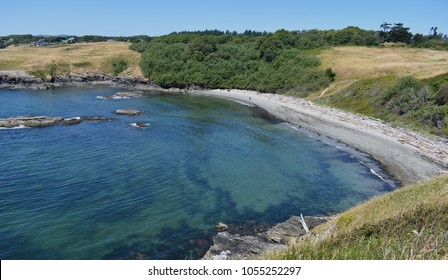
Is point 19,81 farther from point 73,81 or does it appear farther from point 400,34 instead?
point 400,34

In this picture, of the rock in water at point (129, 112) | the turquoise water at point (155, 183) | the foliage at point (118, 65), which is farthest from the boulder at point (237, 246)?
the foliage at point (118, 65)

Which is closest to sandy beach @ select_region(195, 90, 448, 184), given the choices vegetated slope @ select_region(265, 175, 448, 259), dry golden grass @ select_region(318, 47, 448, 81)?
dry golden grass @ select_region(318, 47, 448, 81)

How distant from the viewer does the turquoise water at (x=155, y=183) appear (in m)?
23.8

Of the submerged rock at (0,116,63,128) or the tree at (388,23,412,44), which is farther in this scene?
the tree at (388,23,412,44)

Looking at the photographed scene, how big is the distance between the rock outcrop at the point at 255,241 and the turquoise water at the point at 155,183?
1628 millimetres

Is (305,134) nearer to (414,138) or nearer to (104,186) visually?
(414,138)

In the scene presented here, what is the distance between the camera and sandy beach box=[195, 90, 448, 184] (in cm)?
3895

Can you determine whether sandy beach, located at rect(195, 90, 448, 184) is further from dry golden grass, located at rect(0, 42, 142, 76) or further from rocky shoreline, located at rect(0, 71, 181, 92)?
dry golden grass, located at rect(0, 42, 142, 76)

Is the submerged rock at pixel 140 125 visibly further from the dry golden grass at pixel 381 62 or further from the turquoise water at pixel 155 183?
the dry golden grass at pixel 381 62

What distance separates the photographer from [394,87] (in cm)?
6469

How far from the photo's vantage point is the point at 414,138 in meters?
48.7

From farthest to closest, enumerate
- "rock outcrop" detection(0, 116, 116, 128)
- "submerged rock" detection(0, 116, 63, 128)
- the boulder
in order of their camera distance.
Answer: "rock outcrop" detection(0, 116, 116, 128)
"submerged rock" detection(0, 116, 63, 128)
the boulder

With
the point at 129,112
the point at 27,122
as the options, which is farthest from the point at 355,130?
the point at 27,122

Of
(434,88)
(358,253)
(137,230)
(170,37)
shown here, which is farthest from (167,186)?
(170,37)
